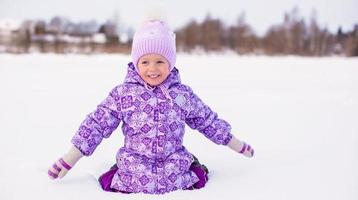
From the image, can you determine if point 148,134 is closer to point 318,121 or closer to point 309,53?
point 318,121

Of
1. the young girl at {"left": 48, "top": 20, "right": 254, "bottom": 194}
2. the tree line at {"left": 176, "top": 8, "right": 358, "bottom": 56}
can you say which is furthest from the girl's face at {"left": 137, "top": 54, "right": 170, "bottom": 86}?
the tree line at {"left": 176, "top": 8, "right": 358, "bottom": 56}

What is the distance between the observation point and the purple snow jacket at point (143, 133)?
2.26 m

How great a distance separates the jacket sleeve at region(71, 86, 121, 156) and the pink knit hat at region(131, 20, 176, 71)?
218 millimetres

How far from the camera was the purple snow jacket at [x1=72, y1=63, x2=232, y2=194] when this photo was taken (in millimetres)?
2260

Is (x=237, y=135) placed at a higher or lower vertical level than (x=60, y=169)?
lower

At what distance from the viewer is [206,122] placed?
2.50m

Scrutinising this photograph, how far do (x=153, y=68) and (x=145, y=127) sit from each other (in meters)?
0.28

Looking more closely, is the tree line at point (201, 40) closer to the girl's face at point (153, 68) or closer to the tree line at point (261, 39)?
the tree line at point (261, 39)

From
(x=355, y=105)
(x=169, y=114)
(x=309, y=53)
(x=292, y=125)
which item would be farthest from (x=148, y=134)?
(x=309, y=53)

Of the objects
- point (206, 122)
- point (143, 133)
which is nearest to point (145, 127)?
point (143, 133)

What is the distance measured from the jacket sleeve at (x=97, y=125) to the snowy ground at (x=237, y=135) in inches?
7.5

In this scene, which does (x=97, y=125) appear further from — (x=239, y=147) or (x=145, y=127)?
(x=239, y=147)

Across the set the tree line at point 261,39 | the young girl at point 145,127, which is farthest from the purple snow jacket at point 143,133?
the tree line at point 261,39

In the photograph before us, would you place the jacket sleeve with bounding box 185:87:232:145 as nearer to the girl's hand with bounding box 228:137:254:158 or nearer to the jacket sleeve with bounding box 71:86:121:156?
the girl's hand with bounding box 228:137:254:158
